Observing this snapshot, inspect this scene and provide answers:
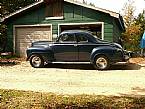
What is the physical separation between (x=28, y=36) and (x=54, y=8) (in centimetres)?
274

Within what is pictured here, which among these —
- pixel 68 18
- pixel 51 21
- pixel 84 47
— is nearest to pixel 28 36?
pixel 51 21

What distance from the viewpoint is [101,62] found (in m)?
15.2

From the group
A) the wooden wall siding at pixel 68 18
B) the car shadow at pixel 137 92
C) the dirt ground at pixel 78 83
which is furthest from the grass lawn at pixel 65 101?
the wooden wall siding at pixel 68 18

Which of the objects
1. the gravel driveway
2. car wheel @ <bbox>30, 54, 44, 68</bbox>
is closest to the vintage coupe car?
car wheel @ <bbox>30, 54, 44, 68</bbox>

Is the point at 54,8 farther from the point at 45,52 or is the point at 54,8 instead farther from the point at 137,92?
the point at 137,92

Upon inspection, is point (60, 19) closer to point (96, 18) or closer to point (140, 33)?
point (96, 18)

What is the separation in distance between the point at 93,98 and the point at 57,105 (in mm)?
1079

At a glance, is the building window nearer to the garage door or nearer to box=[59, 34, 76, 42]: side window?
the garage door

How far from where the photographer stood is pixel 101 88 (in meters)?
9.98

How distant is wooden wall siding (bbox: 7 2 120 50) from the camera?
2039 cm

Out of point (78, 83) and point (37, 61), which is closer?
point (78, 83)

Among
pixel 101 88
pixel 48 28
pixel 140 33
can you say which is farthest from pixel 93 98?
pixel 140 33

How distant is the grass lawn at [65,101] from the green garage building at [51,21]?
39.3 ft

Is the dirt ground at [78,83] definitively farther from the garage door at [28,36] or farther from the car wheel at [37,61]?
the garage door at [28,36]
